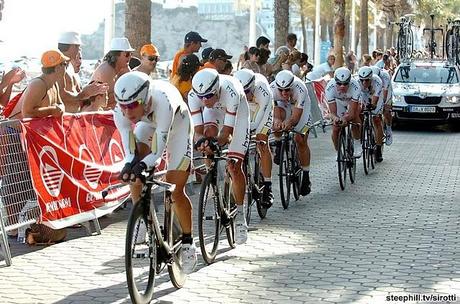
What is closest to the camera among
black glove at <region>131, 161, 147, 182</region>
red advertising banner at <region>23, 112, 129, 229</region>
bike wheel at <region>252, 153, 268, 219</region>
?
black glove at <region>131, 161, 147, 182</region>

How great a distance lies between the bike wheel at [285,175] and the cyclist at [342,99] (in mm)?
2082

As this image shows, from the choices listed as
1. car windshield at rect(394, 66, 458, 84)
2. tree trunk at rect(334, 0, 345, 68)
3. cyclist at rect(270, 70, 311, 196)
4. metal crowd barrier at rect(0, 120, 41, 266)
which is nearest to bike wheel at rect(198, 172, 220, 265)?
metal crowd barrier at rect(0, 120, 41, 266)

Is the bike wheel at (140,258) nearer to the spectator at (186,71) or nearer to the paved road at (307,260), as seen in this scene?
the paved road at (307,260)

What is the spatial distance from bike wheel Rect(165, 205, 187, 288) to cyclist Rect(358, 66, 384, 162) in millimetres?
9250

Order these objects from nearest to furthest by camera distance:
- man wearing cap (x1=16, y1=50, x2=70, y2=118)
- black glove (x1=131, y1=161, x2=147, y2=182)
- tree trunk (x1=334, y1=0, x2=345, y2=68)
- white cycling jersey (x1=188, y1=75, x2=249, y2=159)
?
black glove (x1=131, y1=161, x2=147, y2=182) < white cycling jersey (x1=188, y1=75, x2=249, y2=159) < man wearing cap (x1=16, y1=50, x2=70, y2=118) < tree trunk (x1=334, y1=0, x2=345, y2=68)

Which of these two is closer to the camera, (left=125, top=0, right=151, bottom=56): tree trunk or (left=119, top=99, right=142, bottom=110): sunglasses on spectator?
(left=119, top=99, right=142, bottom=110): sunglasses on spectator

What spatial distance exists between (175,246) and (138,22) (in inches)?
358

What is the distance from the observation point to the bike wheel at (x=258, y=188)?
441 inches

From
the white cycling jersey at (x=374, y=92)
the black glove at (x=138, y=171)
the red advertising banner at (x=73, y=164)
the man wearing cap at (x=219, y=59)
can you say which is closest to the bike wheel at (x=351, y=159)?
the white cycling jersey at (x=374, y=92)

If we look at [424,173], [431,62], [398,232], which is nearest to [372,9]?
[431,62]

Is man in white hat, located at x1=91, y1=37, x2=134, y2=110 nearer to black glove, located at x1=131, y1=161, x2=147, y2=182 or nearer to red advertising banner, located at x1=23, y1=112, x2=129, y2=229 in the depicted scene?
red advertising banner, located at x1=23, y1=112, x2=129, y2=229

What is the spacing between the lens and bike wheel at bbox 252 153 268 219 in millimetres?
11213

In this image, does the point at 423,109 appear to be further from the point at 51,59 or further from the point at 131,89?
the point at 131,89

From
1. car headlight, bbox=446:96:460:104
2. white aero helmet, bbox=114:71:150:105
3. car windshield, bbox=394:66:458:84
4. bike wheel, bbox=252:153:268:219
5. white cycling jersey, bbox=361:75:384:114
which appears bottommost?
car headlight, bbox=446:96:460:104
